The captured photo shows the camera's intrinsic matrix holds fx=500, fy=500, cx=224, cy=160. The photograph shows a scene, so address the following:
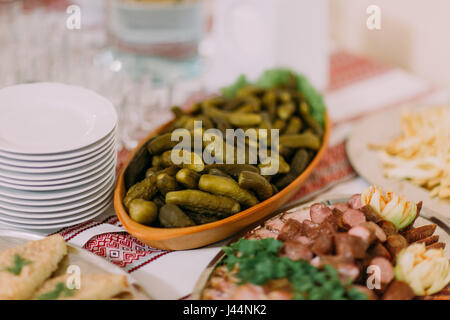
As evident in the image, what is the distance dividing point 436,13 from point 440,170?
131 cm

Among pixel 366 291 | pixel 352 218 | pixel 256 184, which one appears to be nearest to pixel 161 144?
pixel 256 184

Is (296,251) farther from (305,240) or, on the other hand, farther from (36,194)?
(36,194)

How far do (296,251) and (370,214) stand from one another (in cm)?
21

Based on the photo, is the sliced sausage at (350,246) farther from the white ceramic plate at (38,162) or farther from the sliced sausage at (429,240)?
the white ceramic plate at (38,162)

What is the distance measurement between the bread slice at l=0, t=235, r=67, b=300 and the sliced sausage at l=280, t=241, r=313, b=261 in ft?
1.51

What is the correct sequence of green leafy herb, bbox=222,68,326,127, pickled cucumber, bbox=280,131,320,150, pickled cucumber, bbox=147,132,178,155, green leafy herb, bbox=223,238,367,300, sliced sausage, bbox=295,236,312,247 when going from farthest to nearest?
green leafy herb, bbox=222,68,326,127, pickled cucumber, bbox=280,131,320,150, pickled cucumber, bbox=147,132,178,155, sliced sausage, bbox=295,236,312,247, green leafy herb, bbox=223,238,367,300

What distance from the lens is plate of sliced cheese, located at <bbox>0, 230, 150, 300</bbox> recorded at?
0.92 metres

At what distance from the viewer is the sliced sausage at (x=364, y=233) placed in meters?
0.95

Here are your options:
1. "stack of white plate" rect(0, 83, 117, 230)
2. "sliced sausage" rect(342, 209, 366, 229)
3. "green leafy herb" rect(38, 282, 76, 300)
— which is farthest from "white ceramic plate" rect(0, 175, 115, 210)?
"sliced sausage" rect(342, 209, 366, 229)

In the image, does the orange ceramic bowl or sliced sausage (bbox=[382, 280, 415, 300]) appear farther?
the orange ceramic bowl

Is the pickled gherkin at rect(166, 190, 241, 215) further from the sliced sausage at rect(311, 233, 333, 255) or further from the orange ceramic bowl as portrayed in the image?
the sliced sausage at rect(311, 233, 333, 255)

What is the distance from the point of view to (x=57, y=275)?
1006 millimetres

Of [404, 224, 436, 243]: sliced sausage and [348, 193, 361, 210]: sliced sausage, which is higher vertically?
[348, 193, 361, 210]: sliced sausage

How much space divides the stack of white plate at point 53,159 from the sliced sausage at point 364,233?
1.88 ft
